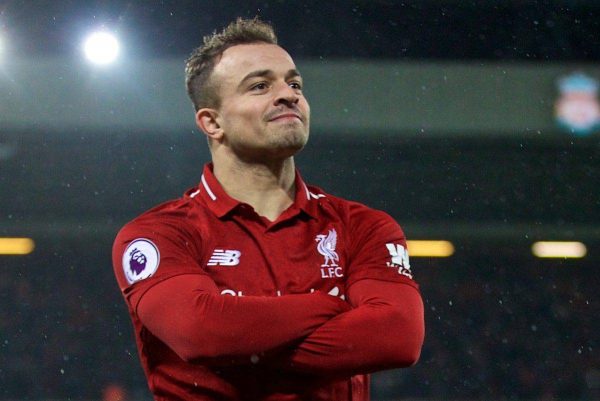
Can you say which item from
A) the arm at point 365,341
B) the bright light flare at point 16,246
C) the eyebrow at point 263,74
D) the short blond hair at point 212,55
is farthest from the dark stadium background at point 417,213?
the arm at point 365,341

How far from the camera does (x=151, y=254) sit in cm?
168

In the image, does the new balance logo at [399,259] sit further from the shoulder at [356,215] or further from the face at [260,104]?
the face at [260,104]

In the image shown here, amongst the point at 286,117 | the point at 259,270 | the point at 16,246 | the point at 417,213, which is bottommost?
the point at 259,270

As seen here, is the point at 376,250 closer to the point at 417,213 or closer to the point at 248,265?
the point at 248,265

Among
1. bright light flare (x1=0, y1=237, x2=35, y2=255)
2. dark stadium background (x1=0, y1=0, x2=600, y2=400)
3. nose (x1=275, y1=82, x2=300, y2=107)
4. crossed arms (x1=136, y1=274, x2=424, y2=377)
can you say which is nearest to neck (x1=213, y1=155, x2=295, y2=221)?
nose (x1=275, y1=82, x2=300, y2=107)

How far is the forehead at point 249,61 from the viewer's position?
1.85m

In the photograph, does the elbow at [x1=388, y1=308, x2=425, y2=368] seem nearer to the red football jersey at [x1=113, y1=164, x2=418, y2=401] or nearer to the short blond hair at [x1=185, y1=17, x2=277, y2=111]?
the red football jersey at [x1=113, y1=164, x2=418, y2=401]

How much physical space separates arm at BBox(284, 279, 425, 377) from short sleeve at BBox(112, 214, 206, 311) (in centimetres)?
22

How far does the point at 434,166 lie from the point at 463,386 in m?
1.70

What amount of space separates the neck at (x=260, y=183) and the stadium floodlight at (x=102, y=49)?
4127mm

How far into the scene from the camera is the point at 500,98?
7160 mm

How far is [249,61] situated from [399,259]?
440mm

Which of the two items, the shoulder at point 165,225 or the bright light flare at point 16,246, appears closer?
the shoulder at point 165,225

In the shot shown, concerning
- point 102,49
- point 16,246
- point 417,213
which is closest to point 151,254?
point 102,49
